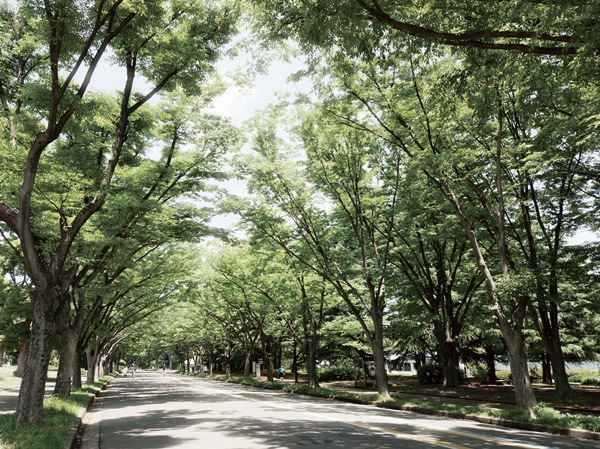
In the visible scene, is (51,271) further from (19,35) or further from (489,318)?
(489,318)

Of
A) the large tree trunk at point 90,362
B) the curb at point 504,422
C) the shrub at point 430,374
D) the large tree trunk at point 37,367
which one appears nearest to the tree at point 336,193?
the curb at point 504,422

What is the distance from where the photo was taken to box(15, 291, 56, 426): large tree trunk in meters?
7.40

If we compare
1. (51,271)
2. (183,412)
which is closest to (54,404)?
(183,412)

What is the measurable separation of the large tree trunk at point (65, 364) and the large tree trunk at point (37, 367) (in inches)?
268

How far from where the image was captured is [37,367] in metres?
7.66

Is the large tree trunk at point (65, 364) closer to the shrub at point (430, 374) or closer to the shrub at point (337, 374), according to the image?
the shrub at point (430, 374)

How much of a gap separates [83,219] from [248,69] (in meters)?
4.99

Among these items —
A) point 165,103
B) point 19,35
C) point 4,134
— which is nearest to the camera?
point 4,134

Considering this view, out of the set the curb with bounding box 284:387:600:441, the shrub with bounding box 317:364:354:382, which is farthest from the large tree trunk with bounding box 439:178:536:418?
the shrub with bounding box 317:364:354:382

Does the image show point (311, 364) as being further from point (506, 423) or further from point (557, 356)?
point (506, 423)

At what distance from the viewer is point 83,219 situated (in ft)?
26.8

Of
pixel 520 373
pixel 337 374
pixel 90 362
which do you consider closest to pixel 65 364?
pixel 90 362

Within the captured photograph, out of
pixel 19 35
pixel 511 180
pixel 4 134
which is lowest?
pixel 4 134

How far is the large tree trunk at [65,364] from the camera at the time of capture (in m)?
13.7
